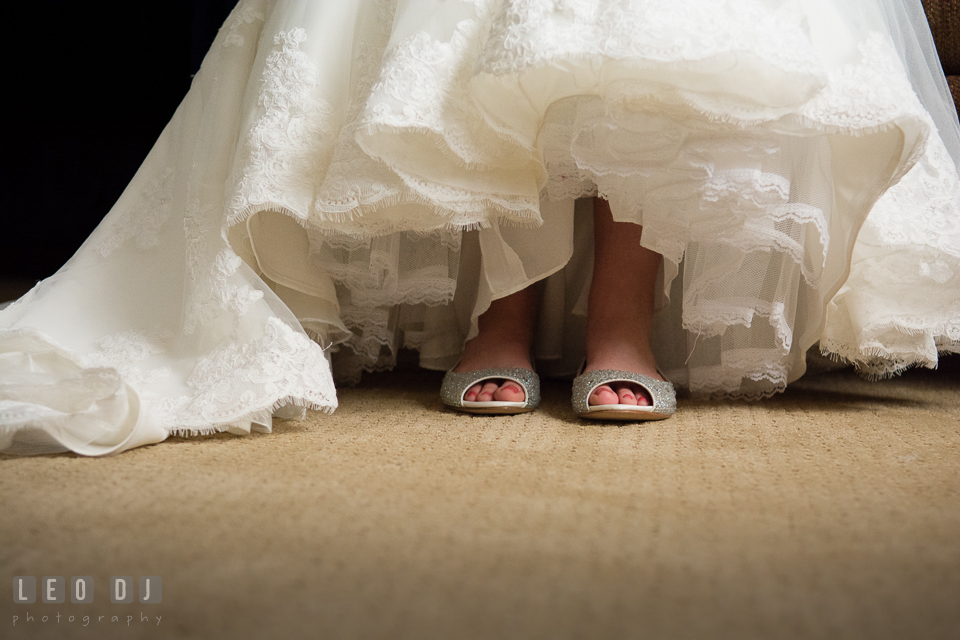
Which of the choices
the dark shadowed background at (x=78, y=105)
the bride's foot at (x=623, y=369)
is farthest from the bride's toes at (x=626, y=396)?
the dark shadowed background at (x=78, y=105)

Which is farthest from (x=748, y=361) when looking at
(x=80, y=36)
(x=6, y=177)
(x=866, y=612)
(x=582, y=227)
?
(x=6, y=177)

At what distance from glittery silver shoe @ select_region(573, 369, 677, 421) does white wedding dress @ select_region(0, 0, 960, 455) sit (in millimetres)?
78

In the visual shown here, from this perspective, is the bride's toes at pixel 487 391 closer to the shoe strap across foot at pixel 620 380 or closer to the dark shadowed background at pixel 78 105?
the shoe strap across foot at pixel 620 380

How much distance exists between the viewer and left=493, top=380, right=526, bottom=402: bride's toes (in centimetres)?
68

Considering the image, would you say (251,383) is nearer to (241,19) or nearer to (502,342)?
(502,342)

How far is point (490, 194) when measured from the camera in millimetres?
599

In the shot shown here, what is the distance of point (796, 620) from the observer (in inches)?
11.5

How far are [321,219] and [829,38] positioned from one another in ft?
1.56

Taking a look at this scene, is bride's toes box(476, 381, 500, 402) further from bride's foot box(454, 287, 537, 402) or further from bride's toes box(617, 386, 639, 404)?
bride's toes box(617, 386, 639, 404)

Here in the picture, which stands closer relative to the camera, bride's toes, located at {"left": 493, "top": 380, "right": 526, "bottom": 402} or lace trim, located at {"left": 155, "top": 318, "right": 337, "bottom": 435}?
lace trim, located at {"left": 155, "top": 318, "right": 337, "bottom": 435}

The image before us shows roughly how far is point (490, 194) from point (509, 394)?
0.21 meters

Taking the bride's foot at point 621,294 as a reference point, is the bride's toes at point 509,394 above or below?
below

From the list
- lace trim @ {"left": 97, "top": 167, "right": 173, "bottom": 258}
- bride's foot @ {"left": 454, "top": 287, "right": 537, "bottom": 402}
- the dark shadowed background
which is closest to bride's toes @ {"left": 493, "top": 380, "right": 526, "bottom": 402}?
bride's foot @ {"left": 454, "top": 287, "right": 537, "bottom": 402}

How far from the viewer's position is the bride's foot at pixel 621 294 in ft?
2.36
